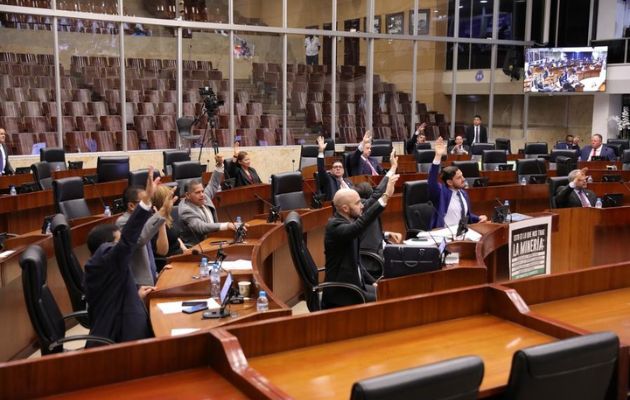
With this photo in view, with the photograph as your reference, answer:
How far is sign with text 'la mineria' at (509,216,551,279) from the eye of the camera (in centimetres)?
503

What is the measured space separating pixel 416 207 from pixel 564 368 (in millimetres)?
4349

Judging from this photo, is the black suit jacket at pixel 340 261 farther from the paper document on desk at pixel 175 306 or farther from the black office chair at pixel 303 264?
the paper document on desk at pixel 175 306

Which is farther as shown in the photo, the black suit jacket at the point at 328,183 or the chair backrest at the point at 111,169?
the chair backrest at the point at 111,169

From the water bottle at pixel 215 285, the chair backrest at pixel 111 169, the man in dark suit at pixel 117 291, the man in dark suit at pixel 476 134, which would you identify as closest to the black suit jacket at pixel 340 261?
the water bottle at pixel 215 285

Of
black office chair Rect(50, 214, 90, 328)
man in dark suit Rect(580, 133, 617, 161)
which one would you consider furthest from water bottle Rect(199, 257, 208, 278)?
man in dark suit Rect(580, 133, 617, 161)

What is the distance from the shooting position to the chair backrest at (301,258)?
15.7 ft

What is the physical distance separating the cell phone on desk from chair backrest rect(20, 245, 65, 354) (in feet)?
2.10

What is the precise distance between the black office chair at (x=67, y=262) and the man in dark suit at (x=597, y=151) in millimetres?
9545

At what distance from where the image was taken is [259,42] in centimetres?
1352

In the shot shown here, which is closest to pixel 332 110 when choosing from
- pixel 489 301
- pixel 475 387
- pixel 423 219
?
pixel 423 219

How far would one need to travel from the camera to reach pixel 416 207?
260 inches

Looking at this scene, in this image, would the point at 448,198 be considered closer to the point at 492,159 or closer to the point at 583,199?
the point at 583,199

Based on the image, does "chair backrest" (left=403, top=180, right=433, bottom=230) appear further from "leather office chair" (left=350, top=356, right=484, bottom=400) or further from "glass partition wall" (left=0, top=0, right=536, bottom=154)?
"glass partition wall" (left=0, top=0, right=536, bottom=154)

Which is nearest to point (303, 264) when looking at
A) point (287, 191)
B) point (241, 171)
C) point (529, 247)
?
point (529, 247)
